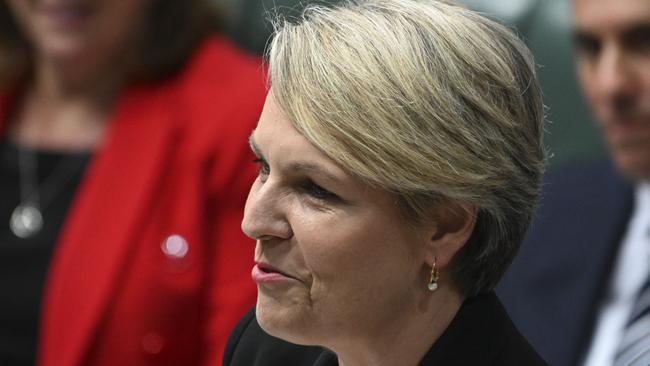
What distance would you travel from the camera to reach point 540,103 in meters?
1.24

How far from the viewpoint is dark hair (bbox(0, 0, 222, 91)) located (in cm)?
224

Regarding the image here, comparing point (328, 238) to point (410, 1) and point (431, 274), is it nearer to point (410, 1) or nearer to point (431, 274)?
point (431, 274)

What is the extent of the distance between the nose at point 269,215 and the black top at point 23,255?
1039 millimetres

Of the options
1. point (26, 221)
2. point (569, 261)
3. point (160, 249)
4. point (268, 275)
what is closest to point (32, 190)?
point (26, 221)

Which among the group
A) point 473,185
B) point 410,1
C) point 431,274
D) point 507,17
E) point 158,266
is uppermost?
point 410,1

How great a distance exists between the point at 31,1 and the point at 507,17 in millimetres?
908

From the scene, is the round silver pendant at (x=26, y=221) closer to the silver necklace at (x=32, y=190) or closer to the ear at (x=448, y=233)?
the silver necklace at (x=32, y=190)

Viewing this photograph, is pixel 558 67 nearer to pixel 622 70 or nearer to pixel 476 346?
pixel 622 70

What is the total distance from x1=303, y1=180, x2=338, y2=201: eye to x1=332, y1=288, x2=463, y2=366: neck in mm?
138

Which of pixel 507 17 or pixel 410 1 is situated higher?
pixel 410 1

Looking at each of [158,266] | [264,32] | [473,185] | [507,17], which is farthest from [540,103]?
[264,32]

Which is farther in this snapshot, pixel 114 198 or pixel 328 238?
pixel 114 198

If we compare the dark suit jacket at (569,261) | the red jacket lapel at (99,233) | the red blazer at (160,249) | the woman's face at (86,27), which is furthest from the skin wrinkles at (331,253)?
the woman's face at (86,27)

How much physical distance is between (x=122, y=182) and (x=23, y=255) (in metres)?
0.23
